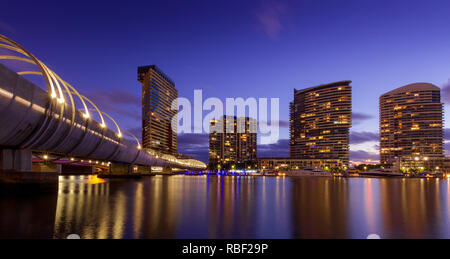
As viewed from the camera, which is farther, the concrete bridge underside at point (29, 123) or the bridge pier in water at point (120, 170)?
the bridge pier in water at point (120, 170)

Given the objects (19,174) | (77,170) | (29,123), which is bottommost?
(77,170)

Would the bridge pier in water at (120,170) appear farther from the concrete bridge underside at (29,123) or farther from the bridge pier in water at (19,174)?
the bridge pier in water at (19,174)

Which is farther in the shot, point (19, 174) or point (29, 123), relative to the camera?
point (19, 174)

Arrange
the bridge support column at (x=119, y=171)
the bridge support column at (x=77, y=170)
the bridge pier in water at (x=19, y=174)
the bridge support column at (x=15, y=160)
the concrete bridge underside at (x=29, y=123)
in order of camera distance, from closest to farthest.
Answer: the concrete bridge underside at (x=29, y=123) < the bridge pier in water at (x=19, y=174) < the bridge support column at (x=15, y=160) < the bridge support column at (x=119, y=171) < the bridge support column at (x=77, y=170)

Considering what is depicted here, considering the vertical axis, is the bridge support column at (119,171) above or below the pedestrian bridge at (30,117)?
below

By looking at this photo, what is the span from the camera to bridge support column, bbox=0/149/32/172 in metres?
22.3

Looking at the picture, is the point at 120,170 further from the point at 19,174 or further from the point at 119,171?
the point at 19,174

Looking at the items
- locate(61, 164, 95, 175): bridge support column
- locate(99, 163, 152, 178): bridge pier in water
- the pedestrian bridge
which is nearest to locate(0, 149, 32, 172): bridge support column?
the pedestrian bridge

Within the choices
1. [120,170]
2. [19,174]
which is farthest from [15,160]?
[120,170]

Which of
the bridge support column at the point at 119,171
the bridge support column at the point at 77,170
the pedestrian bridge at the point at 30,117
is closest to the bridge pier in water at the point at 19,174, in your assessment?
the pedestrian bridge at the point at 30,117

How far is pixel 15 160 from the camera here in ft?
76.5

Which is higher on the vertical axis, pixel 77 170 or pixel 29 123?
pixel 29 123

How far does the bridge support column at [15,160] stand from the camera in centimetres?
2233

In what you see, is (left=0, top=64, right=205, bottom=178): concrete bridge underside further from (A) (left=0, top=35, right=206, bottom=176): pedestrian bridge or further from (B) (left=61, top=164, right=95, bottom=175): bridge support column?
(B) (left=61, top=164, right=95, bottom=175): bridge support column
